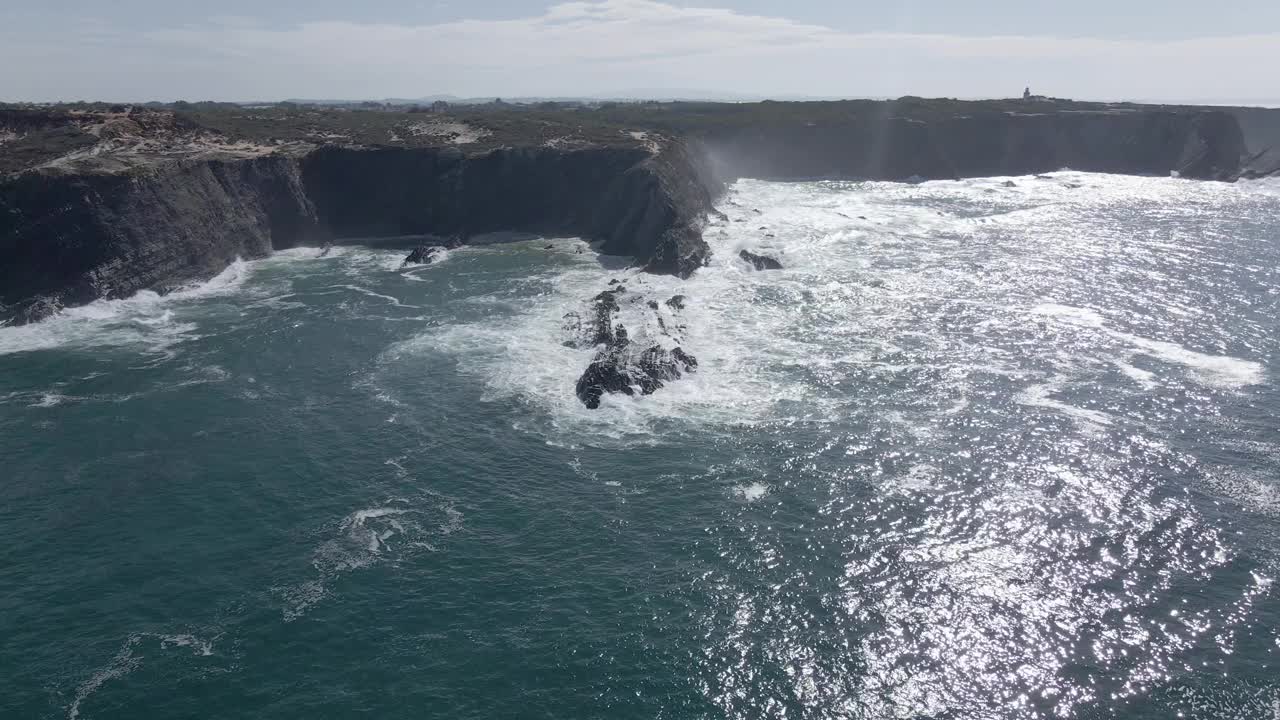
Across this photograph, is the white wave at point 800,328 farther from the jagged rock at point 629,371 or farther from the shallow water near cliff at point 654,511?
the jagged rock at point 629,371

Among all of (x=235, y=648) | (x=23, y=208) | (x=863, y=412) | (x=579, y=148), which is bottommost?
(x=235, y=648)

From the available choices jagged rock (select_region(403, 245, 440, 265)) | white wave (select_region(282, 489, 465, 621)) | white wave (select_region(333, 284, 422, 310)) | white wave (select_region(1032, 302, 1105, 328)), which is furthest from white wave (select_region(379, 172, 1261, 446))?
jagged rock (select_region(403, 245, 440, 265))

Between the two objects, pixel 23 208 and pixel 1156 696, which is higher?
pixel 23 208

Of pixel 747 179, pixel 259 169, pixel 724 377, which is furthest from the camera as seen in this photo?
pixel 747 179

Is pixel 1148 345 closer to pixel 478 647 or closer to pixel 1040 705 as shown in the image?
pixel 1040 705

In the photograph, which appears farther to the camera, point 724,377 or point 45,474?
point 724,377

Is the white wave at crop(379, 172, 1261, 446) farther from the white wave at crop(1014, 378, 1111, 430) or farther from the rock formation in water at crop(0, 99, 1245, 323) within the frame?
the rock formation in water at crop(0, 99, 1245, 323)

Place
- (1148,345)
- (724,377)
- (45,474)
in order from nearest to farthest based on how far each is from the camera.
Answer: (45,474) < (724,377) < (1148,345)

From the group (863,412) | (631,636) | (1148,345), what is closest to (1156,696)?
(631,636)
